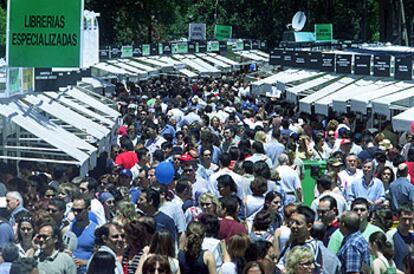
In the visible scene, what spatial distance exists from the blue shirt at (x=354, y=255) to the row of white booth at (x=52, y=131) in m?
6.06

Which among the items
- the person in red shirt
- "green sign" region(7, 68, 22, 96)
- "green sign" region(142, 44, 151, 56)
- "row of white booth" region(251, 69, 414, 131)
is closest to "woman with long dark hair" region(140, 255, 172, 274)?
"green sign" region(7, 68, 22, 96)

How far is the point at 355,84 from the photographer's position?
1273 inches

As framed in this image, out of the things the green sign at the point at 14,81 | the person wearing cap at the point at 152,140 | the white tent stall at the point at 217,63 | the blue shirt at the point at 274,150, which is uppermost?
the green sign at the point at 14,81

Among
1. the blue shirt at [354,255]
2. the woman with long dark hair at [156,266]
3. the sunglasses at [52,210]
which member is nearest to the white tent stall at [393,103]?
the sunglasses at [52,210]

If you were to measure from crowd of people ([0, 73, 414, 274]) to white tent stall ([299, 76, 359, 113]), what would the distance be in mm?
12097

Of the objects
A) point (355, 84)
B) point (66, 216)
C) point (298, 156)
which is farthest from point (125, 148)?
point (355, 84)

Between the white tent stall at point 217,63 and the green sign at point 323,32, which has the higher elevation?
the green sign at point 323,32

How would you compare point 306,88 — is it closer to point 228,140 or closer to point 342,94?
point 342,94

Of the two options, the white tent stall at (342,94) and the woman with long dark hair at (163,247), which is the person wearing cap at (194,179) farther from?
the white tent stall at (342,94)

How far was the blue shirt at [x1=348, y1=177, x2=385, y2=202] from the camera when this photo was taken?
14.6 metres

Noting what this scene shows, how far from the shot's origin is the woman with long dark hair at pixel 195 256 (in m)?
9.54

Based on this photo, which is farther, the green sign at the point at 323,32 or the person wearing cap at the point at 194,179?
the green sign at the point at 323,32

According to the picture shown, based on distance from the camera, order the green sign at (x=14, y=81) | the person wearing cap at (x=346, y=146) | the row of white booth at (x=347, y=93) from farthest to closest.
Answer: the row of white booth at (x=347, y=93), the person wearing cap at (x=346, y=146), the green sign at (x=14, y=81)

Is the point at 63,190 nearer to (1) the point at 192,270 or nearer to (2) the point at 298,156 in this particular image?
(1) the point at 192,270
